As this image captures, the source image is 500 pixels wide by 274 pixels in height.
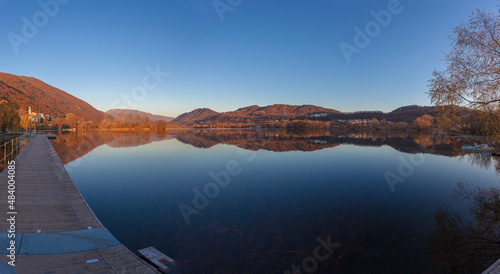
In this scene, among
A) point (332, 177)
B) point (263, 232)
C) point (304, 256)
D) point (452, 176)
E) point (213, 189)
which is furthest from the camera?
point (452, 176)

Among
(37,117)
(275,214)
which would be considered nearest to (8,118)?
(275,214)

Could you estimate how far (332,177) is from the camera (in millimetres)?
16656

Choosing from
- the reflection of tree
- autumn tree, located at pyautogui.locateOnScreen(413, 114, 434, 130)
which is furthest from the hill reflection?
autumn tree, located at pyautogui.locateOnScreen(413, 114, 434, 130)

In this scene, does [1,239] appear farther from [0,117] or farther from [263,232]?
[0,117]

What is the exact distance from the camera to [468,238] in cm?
772

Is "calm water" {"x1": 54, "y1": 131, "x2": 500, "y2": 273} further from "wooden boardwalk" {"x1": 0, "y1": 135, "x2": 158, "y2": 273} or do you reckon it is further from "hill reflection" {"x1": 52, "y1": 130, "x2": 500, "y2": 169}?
"hill reflection" {"x1": 52, "y1": 130, "x2": 500, "y2": 169}

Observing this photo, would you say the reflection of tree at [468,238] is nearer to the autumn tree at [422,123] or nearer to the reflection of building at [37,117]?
the reflection of building at [37,117]

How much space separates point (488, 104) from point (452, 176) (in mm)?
10108

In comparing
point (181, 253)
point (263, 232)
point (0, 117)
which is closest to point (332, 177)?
point (263, 232)

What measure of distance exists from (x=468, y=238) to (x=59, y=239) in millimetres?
11890

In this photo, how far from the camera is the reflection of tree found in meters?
6.36

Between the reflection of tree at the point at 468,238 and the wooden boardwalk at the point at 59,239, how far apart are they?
25.4 ft

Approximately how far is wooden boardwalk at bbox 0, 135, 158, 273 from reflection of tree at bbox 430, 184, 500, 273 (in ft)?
25.4

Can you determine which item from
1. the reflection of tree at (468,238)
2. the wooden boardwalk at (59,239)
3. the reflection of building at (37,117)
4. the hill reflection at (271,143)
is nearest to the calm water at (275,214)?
the reflection of tree at (468,238)
